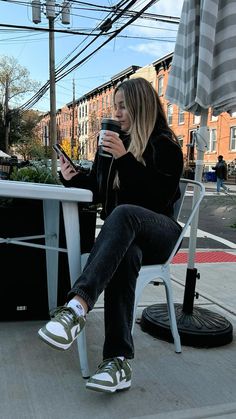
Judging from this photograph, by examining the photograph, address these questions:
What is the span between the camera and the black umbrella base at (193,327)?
95.7 inches

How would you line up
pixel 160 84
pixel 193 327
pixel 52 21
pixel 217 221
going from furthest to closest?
pixel 160 84
pixel 52 21
pixel 217 221
pixel 193 327

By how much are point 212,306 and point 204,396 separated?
53.8 inches

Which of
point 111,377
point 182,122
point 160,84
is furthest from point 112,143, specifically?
point 160,84

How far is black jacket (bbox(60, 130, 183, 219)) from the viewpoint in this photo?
1976mm

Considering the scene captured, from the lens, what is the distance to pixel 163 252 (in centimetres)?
209

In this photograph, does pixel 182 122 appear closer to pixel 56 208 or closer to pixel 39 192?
pixel 56 208

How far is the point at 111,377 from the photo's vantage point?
5.79 feet

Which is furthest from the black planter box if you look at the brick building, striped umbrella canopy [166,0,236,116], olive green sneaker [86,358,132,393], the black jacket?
the brick building

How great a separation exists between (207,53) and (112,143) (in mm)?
917

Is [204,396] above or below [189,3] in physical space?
below

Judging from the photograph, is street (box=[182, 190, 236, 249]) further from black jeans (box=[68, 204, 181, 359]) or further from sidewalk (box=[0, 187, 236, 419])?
black jeans (box=[68, 204, 181, 359])

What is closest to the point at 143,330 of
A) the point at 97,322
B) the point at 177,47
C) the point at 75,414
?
the point at 97,322

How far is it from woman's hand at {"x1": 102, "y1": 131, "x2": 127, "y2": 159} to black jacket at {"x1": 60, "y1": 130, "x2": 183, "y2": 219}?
1.8 inches

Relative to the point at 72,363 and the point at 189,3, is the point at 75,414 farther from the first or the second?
the point at 189,3
